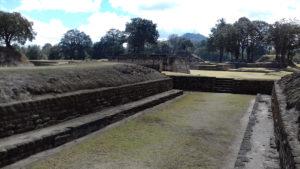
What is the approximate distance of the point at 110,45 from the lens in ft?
264

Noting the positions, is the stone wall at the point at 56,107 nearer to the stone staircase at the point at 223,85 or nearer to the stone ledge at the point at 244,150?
the stone ledge at the point at 244,150

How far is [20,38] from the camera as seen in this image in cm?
3434

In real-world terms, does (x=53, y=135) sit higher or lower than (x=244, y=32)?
lower

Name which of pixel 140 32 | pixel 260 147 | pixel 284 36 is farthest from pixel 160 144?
pixel 140 32

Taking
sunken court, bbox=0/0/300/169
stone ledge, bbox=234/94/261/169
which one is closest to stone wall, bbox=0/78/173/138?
sunken court, bbox=0/0/300/169

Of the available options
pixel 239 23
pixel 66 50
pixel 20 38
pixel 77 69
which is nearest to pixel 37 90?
pixel 77 69

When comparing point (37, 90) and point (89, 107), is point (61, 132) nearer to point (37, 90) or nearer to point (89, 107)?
point (37, 90)

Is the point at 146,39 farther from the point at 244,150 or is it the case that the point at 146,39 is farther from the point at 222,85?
the point at 244,150

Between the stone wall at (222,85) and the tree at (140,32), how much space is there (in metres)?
52.0

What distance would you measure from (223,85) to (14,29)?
19006 millimetres

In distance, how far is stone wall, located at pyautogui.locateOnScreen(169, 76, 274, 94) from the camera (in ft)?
72.6

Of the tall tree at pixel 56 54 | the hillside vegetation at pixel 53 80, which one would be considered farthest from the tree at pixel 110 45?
the hillside vegetation at pixel 53 80

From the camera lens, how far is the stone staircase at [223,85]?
2283 centimetres

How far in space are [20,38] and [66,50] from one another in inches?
1709
